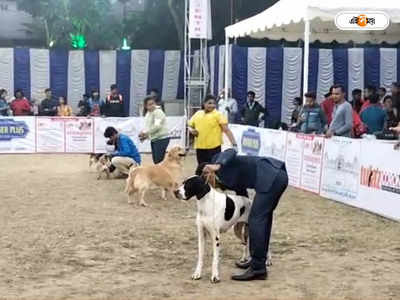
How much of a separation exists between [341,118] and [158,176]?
3.37 meters

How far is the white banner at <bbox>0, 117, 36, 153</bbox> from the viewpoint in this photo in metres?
19.5

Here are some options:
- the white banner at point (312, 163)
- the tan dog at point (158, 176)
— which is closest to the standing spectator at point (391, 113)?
the white banner at point (312, 163)

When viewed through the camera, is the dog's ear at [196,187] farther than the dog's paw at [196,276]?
No

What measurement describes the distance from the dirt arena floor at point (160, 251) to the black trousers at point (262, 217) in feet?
1.07

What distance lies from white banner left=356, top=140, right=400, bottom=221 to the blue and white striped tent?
35.4ft

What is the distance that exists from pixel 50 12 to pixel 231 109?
1930cm

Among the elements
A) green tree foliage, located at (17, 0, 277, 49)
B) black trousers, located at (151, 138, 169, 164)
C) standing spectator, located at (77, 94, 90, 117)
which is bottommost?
black trousers, located at (151, 138, 169, 164)

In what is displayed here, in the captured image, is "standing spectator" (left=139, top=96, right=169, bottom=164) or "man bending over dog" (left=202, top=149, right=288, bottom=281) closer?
"man bending over dog" (left=202, top=149, right=288, bottom=281)

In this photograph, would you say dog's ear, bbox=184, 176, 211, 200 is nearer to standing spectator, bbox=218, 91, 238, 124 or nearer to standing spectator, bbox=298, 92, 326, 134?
standing spectator, bbox=298, 92, 326, 134

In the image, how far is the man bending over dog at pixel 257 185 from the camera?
670 centimetres

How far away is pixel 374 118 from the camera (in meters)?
13.9

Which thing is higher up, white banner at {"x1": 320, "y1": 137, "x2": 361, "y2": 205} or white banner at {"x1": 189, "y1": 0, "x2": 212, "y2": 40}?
white banner at {"x1": 189, "y1": 0, "x2": 212, "y2": 40}

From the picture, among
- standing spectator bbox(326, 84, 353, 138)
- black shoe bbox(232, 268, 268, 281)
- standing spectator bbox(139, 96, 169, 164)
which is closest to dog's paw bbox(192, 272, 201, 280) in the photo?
black shoe bbox(232, 268, 268, 281)

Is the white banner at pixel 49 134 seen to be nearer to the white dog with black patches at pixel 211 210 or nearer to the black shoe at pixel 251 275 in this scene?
the white dog with black patches at pixel 211 210
